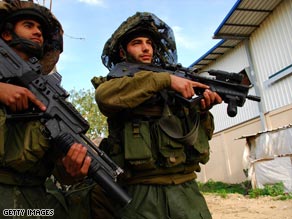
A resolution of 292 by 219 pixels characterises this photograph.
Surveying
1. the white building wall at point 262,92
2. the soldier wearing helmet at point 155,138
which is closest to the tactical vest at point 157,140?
the soldier wearing helmet at point 155,138

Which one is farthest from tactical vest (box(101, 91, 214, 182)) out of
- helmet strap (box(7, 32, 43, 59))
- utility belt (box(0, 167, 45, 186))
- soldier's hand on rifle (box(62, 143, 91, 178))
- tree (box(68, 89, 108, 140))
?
tree (box(68, 89, 108, 140))

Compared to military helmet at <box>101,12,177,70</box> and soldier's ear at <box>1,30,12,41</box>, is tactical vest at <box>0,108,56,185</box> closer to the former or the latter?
soldier's ear at <box>1,30,12,41</box>

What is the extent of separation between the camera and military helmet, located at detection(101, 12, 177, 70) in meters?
3.17

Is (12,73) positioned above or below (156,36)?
below

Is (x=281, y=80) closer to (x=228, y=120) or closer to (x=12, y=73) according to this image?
(x=228, y=120)

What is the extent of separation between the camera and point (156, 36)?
3.37 metres

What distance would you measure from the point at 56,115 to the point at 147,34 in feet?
4.29

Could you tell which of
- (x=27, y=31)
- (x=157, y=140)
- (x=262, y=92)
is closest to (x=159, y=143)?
(x=157, y=140)

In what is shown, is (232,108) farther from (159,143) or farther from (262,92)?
(262,92)

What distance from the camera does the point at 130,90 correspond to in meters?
2.50

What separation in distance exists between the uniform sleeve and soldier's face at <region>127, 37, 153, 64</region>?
0.52m

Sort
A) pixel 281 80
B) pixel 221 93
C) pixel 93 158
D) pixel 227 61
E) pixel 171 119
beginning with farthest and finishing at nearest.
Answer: pixel 227 61, pixel 281 80, pixel 221 93, pixel 171 119, pixel 93 158

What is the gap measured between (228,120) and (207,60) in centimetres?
349

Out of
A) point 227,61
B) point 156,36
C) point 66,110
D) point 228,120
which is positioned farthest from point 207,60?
point 66,110
